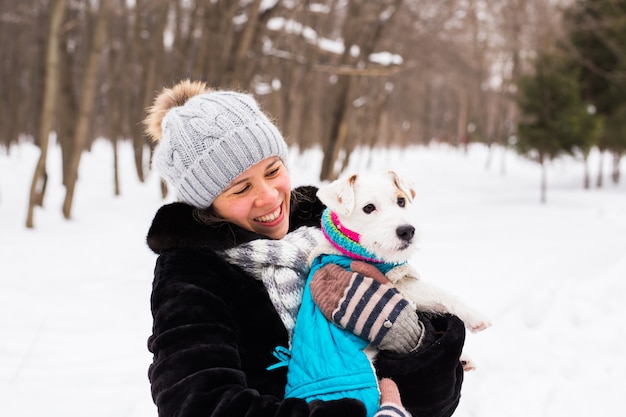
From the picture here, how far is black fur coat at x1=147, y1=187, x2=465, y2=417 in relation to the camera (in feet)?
4.65

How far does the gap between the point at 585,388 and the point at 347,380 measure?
11.5 ft

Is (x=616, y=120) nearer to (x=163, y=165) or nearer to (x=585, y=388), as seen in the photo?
(x=585, y=388)

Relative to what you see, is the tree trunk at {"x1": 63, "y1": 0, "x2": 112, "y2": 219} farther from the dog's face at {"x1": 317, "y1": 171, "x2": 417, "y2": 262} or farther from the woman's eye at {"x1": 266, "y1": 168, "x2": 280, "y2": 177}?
the dog's face at {"x1": 317, "y1": 171, "x2": 417, "y2": 262}

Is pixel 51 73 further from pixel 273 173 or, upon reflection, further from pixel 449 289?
pixel 273 173

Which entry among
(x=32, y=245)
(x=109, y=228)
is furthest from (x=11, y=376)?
(x=109, y=228)

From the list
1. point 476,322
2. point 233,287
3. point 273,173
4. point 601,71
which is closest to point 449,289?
point 476,322

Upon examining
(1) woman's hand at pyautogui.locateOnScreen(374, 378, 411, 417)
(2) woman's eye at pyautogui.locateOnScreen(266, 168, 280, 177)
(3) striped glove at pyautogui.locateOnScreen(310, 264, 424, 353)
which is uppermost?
(2) woman's eye at pyautogui.locateOnScreen(266, 168, 280, 177)

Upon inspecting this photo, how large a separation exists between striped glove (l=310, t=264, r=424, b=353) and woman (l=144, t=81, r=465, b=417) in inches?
0.5

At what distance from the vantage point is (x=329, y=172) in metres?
13.5

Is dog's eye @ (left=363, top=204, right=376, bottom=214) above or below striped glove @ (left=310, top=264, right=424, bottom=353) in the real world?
above

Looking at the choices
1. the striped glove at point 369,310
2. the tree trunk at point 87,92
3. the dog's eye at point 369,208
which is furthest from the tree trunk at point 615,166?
the striped glove at point 369,310

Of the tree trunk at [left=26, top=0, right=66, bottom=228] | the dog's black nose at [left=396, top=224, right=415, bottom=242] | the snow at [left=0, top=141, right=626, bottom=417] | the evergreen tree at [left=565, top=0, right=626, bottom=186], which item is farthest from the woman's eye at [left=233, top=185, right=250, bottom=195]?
the evergreen tree at [left=565, top=0, right=626, bottom=186]

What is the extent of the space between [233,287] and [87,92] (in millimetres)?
8827

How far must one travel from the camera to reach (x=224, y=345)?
4.92 ft
